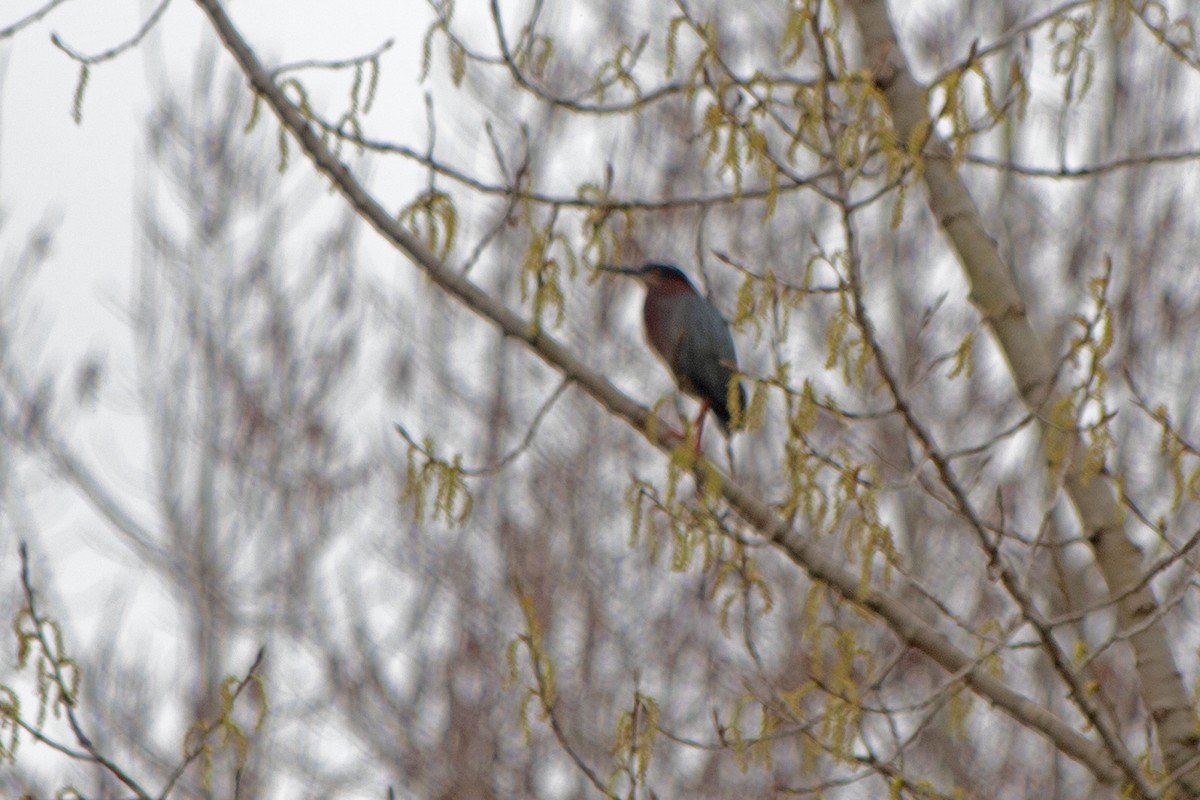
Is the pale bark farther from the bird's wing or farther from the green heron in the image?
the bird's wing

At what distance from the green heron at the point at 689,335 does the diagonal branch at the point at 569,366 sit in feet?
8.70

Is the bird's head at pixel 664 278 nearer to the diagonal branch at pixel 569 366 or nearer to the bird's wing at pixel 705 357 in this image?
the bird's wing at pixel 705 357

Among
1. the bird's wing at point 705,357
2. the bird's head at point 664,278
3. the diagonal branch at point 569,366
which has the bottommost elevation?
the diagonal branch at point 569,366

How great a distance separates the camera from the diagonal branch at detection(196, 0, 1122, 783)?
305 cm

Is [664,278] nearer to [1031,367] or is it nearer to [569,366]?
[1031,367]

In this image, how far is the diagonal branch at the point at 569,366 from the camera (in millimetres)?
3055

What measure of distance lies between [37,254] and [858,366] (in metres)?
8.01

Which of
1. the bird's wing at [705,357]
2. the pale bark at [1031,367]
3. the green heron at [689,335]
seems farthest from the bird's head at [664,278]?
the pale bark at [1031,367]

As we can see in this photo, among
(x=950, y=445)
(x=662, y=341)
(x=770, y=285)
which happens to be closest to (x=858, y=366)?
(x=770, y=285)

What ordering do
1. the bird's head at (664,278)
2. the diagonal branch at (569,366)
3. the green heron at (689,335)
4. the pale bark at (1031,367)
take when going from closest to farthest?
the diagonal branch at (569,366), the pale bark at (1031,367), the green heron at (689,335), the bird's head at (664,278)

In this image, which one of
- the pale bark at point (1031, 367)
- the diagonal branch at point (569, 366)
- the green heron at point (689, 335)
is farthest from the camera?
the green heron at point (689, 335)

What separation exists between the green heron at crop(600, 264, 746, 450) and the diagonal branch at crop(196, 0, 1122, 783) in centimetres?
265

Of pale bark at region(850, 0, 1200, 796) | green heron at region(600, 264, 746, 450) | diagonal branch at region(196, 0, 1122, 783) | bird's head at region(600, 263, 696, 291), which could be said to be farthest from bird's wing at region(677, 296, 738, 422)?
diagonal branch at region(196, 0, 1122, 783)

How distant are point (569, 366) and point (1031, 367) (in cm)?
109
